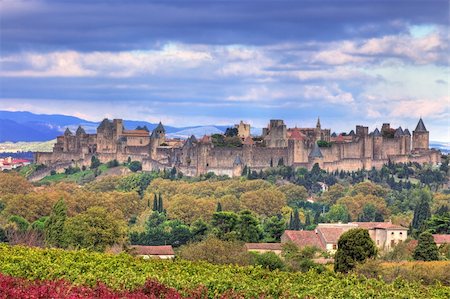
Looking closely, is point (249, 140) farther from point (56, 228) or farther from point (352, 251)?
point (352, 251)

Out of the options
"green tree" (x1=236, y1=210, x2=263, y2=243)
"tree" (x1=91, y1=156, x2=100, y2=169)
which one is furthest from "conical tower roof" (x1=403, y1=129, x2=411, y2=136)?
"green tree" (x1=236, y1=210, x2=263, y2=243)

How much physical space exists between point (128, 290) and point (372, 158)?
81878 millimetres

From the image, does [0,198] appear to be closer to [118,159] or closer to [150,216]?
[150,216]

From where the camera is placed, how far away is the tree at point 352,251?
44.1 m

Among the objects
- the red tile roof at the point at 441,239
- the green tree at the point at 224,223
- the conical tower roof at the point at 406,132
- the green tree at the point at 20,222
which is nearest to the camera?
the red tile roof at the point at 441,239

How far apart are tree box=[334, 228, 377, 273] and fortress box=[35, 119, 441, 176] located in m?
53.1

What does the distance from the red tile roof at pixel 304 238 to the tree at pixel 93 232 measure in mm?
9778

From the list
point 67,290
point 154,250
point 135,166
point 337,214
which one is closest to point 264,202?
point 337,214

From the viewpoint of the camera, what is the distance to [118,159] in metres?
110

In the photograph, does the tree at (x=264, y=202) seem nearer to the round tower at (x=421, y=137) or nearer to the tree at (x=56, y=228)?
the tree at (x=56, y=228)

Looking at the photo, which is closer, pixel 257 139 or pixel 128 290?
pixel 128 290

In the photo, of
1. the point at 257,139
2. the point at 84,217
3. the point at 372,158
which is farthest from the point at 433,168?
the point at 84,217

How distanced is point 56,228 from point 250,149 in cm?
4721

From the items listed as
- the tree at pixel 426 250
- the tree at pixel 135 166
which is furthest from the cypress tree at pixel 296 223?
the tree at pixel 135 166
